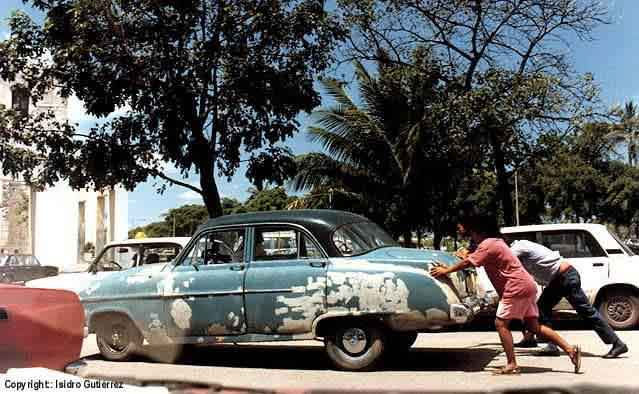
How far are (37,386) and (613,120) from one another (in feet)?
48.5

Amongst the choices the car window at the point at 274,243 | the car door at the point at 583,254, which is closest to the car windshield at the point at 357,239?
the car window at the point at 274,243

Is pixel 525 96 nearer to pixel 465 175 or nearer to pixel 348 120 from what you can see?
pixel 465 175

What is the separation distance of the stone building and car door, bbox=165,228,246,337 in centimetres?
3278

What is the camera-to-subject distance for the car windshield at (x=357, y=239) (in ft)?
24.1

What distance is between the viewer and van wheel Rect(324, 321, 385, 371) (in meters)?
7.05

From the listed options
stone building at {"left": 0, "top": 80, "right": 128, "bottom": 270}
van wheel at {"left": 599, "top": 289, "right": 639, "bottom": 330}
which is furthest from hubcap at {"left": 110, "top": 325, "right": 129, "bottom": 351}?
stone building at {"left": 0, "top": 80, "right": 128, "bottom": 270}

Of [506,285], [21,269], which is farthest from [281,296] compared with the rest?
[21,269]

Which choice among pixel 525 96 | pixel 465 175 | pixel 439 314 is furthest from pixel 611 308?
pixel 465 175

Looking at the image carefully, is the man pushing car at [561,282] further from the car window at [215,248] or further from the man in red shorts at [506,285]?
the car window at [215,248]

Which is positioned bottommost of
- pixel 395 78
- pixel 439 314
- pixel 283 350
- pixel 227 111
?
pixel 283 350

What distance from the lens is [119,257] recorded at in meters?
10.7

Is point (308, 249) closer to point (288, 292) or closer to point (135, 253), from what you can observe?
point (288, 292)

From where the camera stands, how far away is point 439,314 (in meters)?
6.70

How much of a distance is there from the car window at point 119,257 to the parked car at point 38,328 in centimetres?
386
